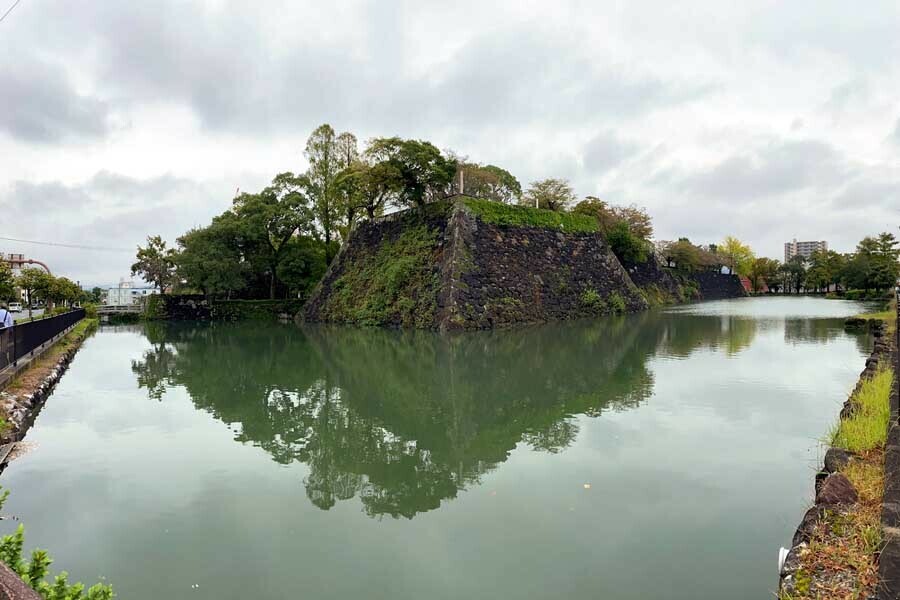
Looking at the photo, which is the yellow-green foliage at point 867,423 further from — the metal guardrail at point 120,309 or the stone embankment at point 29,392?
the metal guardrail at point 120,309

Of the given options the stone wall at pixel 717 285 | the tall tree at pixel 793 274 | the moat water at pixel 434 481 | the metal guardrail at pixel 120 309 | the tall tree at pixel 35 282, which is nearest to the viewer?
the moat water at pixel 434 481

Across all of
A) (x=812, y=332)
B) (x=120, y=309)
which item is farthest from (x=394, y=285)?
(x=120, y=309)

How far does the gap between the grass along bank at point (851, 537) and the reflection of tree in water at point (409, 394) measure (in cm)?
239

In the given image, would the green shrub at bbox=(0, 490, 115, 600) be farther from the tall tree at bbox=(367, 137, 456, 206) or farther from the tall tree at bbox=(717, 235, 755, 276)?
the tall tree at bbox=(717, 235, 755, 276)

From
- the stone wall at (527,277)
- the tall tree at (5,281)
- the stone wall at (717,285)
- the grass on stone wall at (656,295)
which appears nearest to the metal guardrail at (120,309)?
the tall tree at (5,281)

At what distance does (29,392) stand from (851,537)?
9572 millimetres

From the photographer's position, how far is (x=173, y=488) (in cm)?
454

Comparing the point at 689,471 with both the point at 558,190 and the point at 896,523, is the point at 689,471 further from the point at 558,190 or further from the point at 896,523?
the point at 558,190

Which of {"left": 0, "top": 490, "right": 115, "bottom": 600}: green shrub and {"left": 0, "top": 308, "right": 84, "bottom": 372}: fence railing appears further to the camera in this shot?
{"left": 0, "top": 308, "right": 84, "bottom": 372}: fence railing

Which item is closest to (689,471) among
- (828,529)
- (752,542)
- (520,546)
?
(752,542)

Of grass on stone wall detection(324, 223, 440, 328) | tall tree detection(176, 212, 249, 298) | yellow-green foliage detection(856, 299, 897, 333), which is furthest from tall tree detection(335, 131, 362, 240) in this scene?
yellow-green foliage detection(856, 299, 897, 333)

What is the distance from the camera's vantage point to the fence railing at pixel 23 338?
849cm

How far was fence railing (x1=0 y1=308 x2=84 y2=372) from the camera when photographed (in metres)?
8.49

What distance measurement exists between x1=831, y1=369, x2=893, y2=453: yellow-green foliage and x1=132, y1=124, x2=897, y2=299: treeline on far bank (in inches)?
692
